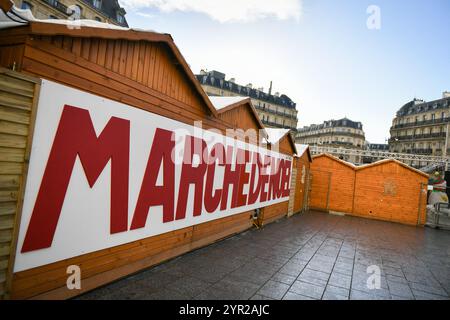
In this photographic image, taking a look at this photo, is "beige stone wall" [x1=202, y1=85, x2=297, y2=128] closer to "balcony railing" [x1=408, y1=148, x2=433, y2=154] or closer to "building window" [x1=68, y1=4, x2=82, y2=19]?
"balcony railing" [x1=408, y1=148, x2=433, y2=154]

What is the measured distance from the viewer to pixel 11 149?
3619 mm

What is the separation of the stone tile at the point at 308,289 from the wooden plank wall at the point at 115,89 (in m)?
3.19

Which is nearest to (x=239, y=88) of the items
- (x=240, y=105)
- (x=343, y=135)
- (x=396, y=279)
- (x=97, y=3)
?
(x=97, y=3)

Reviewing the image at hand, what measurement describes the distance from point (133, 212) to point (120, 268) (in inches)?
47.6

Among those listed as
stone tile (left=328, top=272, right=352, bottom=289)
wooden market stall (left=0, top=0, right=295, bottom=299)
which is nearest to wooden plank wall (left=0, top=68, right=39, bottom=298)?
wooden market stall (left=0, top=0, right=295, bottom=299)

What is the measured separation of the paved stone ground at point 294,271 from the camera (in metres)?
5.72

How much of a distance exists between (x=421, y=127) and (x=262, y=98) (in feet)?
111

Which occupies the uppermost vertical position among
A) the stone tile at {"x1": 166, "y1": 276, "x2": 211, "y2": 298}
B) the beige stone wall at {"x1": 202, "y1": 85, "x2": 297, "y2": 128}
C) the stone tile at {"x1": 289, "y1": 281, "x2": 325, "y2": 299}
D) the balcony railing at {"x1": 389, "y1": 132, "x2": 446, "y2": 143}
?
the beige stone wall at {"x1": 202, "y1": 85, "x2": 297, "y2": 128}

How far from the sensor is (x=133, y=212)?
5.71 m

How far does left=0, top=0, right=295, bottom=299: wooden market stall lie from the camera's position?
3.71 m

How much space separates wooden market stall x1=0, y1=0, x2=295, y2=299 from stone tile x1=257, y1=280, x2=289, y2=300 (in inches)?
104

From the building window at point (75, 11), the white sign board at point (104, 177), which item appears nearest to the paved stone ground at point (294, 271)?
the white sign board at point (104, 177)
